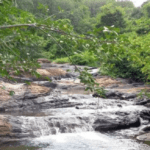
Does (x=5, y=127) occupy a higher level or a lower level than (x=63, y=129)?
higher

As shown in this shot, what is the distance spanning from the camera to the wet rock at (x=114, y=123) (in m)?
8.64

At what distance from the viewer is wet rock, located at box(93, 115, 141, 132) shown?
28.3ft

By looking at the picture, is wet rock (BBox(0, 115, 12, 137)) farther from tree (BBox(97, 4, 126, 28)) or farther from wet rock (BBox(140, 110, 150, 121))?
tree (BBox(97, 4, 126, 28))

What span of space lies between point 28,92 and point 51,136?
15.5 feet

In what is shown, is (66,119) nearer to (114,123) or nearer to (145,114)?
(114,123)

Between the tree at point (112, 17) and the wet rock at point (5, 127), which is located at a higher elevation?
the tree at point (112, 17)

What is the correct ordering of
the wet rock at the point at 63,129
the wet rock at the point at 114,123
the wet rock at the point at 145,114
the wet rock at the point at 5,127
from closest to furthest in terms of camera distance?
the wet rock at the point at 5,127 < the wet rock at the point at 63,129 < the wet rock at the point at 114,123 < the wet rock at the point at 145,114

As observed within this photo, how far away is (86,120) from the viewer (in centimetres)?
888

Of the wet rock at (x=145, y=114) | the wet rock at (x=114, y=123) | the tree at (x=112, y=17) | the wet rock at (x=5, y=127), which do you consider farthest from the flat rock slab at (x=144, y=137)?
the tree at (x=112, y=17)

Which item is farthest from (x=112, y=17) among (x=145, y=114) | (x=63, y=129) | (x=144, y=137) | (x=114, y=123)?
(x=144, y=137)

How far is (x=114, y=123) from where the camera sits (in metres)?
8.81

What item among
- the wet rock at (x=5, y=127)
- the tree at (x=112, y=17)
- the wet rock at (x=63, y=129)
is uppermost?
the tree at (x=112, y=17)

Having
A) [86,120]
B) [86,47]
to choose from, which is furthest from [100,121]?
[86,47]

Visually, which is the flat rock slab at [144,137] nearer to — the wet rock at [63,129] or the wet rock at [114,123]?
the wet rock at [114,123]
